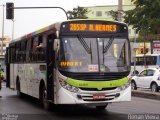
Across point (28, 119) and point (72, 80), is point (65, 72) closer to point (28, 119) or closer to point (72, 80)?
point (72, 80)

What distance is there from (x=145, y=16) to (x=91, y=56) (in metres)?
37.3

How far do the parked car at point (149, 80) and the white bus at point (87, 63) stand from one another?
13.8 m

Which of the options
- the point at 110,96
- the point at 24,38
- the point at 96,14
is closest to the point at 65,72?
the point at 110,96

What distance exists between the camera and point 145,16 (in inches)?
2030

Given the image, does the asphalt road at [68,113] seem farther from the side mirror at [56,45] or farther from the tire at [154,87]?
the tire at [154,87]

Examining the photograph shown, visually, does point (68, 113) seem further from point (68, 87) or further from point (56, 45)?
point (56, 45)

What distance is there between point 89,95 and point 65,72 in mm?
1003

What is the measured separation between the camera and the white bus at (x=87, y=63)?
14.9m

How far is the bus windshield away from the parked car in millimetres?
14046

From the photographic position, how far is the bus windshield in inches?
591

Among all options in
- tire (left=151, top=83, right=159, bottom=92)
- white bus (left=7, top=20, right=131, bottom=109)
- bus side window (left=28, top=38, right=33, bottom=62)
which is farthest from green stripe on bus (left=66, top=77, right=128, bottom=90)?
tire (left=151, top=83, right=159, bottom=92)

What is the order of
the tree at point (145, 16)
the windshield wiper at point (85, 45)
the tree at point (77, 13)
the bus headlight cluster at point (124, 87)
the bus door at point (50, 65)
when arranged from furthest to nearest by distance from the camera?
the tree at point (77, 13), the tree at point (145, 16), the bus door at point (50, 65), the bus headlight cluster at point (124, 87), the windshield wiper at point (85, 45)

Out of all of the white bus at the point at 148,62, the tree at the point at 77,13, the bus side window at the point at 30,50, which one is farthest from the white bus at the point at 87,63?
the tree at the point at 77,13

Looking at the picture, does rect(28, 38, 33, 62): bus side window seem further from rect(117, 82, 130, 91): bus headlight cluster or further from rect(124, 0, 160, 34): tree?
rect(124, 0, 160, 34): tree
